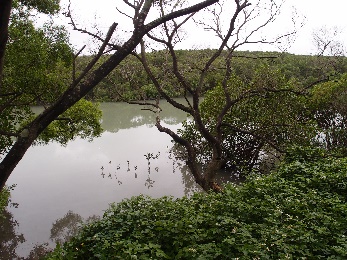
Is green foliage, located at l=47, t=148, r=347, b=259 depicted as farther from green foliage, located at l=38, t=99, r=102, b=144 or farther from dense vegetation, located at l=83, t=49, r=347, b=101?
green foliage, located at l=38, t=99, r=102, b=144

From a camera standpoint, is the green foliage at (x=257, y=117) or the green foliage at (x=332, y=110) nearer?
the green foliage at (x=257, y=117)

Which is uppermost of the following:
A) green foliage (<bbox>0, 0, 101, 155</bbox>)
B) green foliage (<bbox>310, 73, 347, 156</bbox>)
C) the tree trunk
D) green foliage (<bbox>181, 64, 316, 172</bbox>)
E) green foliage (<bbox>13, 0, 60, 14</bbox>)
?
green foliage (<bbox>310, 73, 347, 156</bbox>)

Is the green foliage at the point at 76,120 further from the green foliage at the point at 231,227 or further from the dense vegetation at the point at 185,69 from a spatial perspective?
the green foliage at the point at 231,227

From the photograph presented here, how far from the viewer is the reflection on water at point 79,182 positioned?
798cm

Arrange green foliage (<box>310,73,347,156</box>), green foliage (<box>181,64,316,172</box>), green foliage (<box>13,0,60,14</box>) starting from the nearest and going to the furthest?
1. green foliage (<box>13,0,60,14</box>)
2. green foliage (<box>181,64,316,172</box>)
3. green foliage (<box>310,73,347,156</box>)

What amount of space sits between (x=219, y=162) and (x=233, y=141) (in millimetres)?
5279

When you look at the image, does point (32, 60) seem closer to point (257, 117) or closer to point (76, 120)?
point (76, 120)

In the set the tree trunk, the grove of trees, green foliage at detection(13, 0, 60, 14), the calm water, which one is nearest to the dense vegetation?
the grove of trees

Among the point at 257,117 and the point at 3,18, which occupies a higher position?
the point at 257,117

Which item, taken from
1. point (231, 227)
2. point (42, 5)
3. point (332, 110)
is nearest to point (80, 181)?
point (42, 5)

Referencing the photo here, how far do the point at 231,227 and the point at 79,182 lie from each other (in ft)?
27.4

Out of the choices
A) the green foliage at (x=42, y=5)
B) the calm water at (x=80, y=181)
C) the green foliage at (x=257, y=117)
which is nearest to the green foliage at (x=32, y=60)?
the green foliage at (x=42, y=5)

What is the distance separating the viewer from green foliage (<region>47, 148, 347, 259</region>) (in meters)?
3.05

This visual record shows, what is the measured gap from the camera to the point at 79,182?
1094 cm
